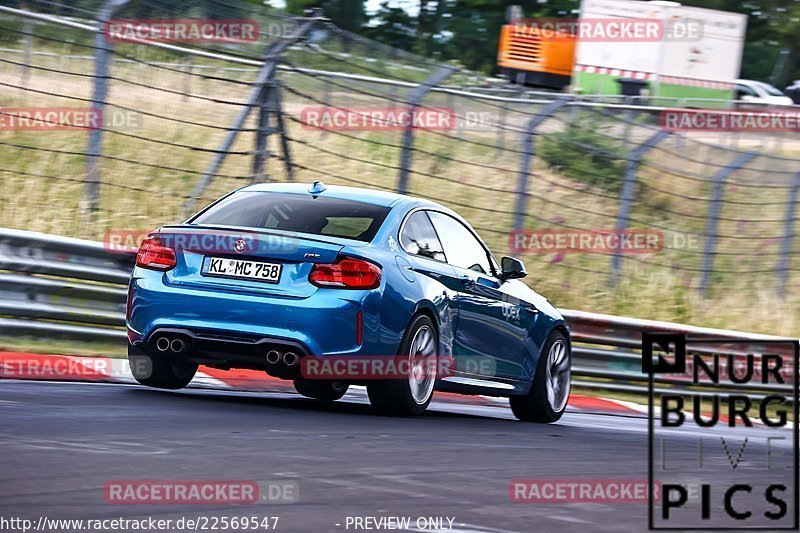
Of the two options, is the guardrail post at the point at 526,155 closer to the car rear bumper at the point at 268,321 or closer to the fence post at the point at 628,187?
the fence post at the point at 628,187

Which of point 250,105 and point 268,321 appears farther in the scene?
point 250,105

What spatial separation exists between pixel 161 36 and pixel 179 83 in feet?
1.49

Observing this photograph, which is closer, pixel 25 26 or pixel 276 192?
pixel 276 192

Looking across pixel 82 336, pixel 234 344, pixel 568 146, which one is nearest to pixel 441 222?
pixel 234 344

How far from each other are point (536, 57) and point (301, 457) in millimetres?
33861

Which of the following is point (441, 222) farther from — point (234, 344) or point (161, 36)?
point (161, 36)

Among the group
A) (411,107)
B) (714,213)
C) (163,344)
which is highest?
(411,107)

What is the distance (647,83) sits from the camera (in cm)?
3600

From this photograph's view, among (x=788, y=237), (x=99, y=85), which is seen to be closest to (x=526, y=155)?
(x=788, y=237)

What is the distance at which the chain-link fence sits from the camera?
13.7 m

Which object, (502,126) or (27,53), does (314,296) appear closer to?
(27,53)

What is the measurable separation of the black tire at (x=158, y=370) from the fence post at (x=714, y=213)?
9005mm

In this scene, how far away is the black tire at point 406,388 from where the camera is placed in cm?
890

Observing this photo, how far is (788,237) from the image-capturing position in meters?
18.5
